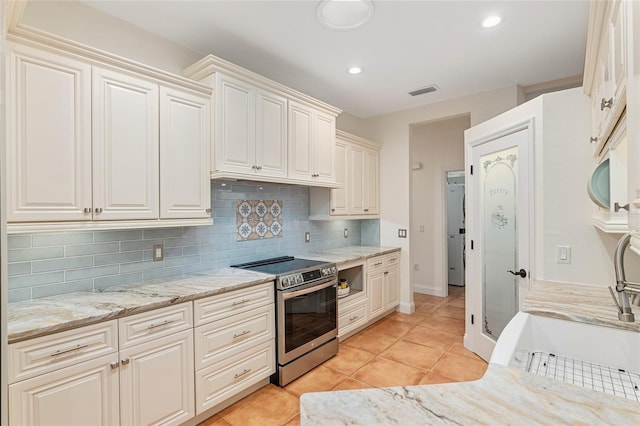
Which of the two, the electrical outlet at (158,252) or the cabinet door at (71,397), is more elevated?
the electrical outlet at (158,252)

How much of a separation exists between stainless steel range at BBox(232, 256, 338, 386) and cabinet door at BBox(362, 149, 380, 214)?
4.82 ft

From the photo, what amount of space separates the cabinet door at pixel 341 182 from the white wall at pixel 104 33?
188cm

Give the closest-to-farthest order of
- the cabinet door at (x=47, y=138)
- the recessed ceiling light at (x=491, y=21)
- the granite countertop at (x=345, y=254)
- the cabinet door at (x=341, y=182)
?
the cabinet door at (x=47, y=138) → the recessed ceiling light at (x=491, y=21) → the granite countertop at (x=345, y=254) → the cabinet door at (x=341, y=182)

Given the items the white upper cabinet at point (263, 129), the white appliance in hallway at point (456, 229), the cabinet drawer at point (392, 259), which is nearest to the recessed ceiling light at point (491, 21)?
the white upper cabinet at point (263, 129)

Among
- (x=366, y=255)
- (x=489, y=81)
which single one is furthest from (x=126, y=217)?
(x=489, y=81)

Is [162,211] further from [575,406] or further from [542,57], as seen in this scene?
[542,57]

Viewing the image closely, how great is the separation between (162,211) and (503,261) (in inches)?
111

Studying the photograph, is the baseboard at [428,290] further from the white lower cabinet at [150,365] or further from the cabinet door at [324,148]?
the white lower cabinet at [150,365]

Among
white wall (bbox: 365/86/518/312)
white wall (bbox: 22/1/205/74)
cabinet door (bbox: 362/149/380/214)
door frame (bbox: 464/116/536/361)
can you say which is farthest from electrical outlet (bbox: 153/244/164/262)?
white wall (bbox: 365/86/518/312)

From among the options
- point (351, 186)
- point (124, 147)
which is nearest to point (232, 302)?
point (124, 147)

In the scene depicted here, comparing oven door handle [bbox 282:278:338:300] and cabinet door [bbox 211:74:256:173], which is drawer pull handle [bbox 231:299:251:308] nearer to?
oven door handle [bbox 282:278:338:300]

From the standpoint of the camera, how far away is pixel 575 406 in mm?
827

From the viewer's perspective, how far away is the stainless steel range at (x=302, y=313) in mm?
2572

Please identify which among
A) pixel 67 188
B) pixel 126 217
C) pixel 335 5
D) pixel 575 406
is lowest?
pixel 575 406
